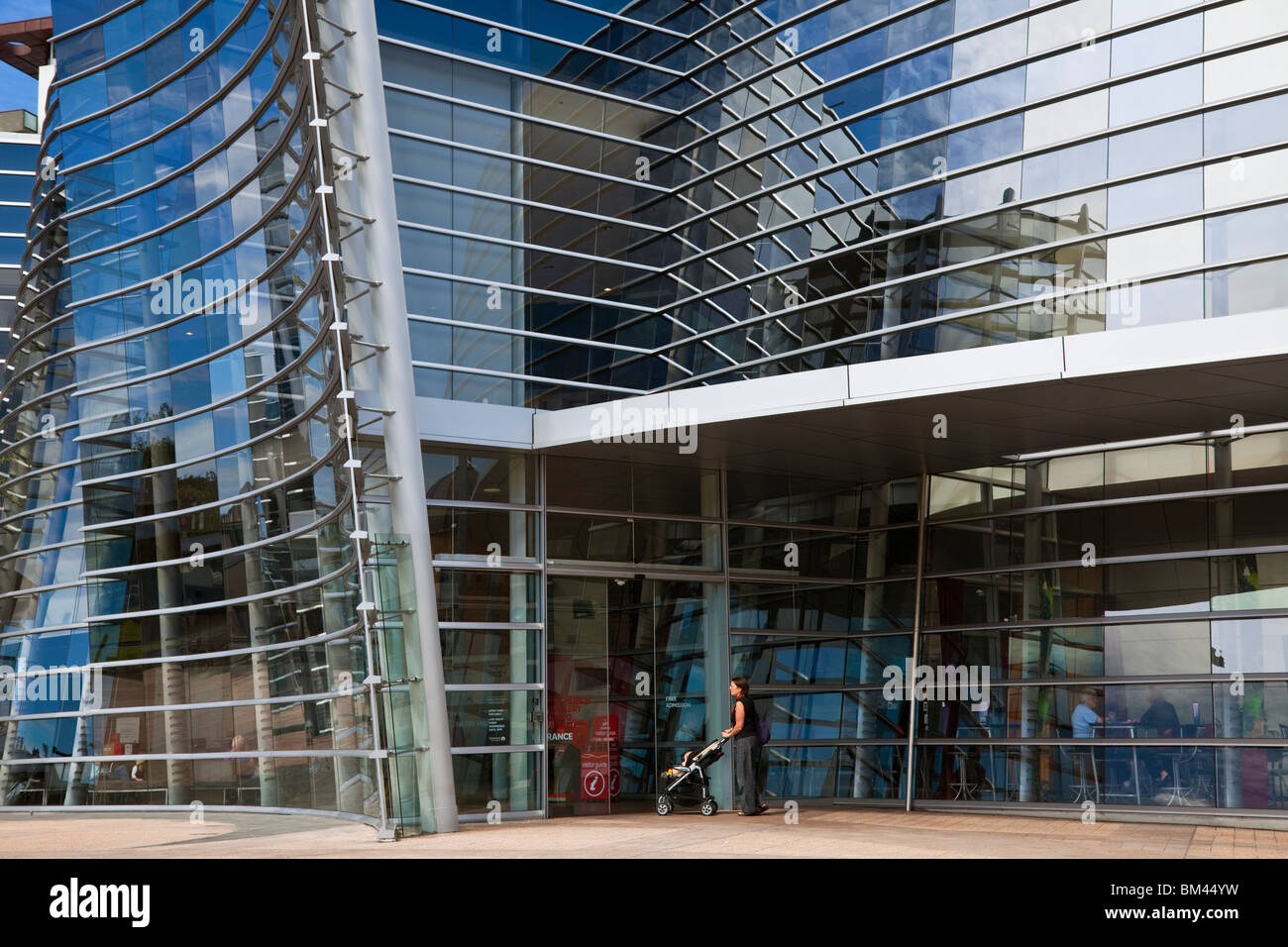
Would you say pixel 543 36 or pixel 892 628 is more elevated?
pixel 543 36

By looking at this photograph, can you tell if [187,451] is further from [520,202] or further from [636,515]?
[636,515]

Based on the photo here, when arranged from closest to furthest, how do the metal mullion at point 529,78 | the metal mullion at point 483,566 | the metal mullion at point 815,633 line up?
the metal mullion at point 483,566 < the metal mullion at point 529,78 < the metal mullion at point 815,633

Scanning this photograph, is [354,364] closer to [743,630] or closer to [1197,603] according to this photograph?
[743,630]

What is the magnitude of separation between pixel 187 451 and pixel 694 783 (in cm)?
976

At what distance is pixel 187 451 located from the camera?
2033 cm

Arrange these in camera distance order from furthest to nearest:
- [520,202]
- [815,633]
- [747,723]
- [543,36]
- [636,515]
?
[543,36]
[815,633]
[520,202]
[636,515]
[747,723]

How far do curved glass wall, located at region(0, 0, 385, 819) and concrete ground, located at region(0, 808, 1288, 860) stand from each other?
141cm

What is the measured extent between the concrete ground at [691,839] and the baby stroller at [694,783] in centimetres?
28

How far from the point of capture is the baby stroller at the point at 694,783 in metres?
16.6

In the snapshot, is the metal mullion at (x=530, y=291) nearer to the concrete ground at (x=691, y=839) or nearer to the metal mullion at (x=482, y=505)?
the metal mullion at (x=482, y=505)

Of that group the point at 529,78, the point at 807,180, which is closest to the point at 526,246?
the point at 529,78

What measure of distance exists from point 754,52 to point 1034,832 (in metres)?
11.8

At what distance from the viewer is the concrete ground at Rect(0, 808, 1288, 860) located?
1110 centimetres

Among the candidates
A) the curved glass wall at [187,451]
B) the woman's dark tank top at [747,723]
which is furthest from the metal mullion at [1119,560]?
the curved glass wall at [187,451]
